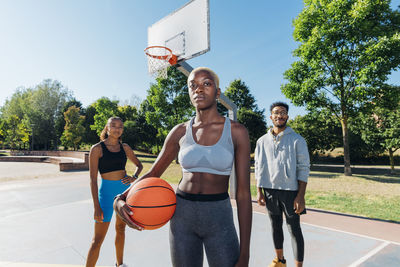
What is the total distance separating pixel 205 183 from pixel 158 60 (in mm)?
6225

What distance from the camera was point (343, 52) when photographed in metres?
14.1

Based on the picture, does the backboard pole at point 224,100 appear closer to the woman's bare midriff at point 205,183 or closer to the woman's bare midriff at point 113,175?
the woman's bare midriff at point 113,175

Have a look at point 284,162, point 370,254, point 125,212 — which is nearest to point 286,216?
point 284,162

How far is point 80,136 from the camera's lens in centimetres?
3794

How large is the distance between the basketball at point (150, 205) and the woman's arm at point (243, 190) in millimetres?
550

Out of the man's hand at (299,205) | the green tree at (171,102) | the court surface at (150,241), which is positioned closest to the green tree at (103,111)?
the green tree at (171,102)

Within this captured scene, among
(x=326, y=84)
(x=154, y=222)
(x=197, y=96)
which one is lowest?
(x=154, y=222)

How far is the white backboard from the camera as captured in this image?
6047 mm

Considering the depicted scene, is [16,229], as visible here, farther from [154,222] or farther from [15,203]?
[154,222]

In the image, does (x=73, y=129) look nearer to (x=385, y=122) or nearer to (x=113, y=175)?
(x=113, y=175)

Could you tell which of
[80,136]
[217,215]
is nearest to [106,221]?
[217,215]

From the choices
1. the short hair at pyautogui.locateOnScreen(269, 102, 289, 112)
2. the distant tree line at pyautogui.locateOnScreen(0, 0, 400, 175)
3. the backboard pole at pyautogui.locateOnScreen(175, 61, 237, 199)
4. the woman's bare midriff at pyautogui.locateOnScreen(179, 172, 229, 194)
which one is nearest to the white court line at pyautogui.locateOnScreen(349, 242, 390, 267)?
the short hair at pyautogui.locateOnScreen(269, 102, 289, 112)

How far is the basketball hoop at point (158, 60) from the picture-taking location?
684 centimetres

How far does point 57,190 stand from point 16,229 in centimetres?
469
